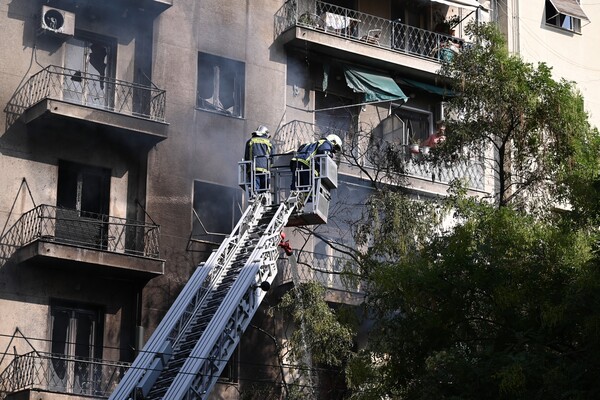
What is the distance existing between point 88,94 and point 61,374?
5.97 m

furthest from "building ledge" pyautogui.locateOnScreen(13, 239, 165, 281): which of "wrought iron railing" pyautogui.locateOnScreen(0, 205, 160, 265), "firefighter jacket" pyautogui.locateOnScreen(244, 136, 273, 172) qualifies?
"firefighter jacket" pyautogui.locateOnScreen(244, 136, 273, 172)

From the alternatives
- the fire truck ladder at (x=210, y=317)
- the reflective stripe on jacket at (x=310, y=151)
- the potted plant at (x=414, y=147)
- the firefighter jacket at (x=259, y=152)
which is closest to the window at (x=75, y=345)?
the fire truck ladder at (x=210, y=317)

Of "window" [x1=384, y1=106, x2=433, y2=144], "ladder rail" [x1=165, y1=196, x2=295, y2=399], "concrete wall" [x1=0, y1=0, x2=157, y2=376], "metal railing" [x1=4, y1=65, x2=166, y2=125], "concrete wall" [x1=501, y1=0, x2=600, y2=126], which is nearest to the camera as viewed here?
"ladder rail" [x1=165, y1=196, x2=295, y2=399]

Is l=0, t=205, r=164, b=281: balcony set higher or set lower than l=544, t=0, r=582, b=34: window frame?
lower

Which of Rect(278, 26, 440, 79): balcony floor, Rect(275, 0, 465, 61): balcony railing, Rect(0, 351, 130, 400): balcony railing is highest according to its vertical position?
Rect(275, 0, 465, 61): balcony railing

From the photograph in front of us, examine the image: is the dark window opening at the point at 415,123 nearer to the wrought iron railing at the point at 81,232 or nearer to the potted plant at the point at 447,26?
the potted plant at the point at 447,26

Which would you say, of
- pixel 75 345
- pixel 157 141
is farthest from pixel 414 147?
pixel 75 345

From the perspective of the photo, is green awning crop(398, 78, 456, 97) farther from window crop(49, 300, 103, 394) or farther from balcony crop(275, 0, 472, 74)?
window crop(49, 300, 103, 394)

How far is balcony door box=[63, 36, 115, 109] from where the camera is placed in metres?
32.5

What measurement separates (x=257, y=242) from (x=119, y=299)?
416 cm

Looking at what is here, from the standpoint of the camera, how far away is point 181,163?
33.5 metres

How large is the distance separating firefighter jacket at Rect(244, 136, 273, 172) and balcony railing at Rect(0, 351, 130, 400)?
4688mm

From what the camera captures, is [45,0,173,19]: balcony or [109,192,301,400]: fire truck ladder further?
[45,0,173,19]: balcony

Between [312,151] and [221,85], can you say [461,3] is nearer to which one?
[221,85]
